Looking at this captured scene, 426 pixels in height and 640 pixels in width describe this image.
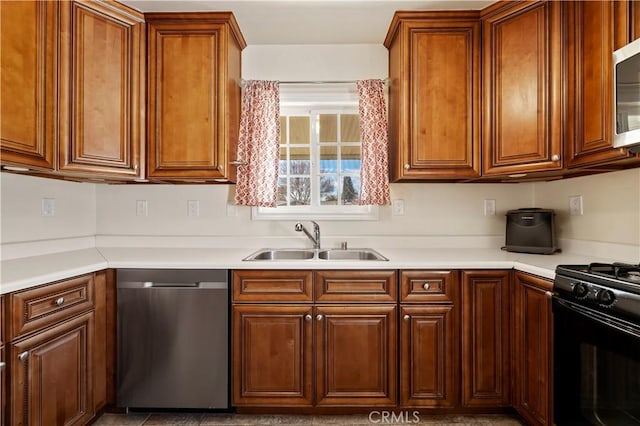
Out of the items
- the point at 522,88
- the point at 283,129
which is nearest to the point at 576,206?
the point at 522,88

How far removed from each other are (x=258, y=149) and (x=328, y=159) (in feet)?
1.81

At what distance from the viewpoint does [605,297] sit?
49.3 inches

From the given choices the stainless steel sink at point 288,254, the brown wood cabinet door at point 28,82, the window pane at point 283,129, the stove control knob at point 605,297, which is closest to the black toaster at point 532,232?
the stove control knob at point 605,297

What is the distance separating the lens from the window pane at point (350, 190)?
8.52 feet

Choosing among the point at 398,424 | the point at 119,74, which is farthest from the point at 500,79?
the point at 119,74

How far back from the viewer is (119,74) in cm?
198

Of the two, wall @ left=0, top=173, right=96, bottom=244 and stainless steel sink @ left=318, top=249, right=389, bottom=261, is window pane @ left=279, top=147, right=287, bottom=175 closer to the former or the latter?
stainless steel sink @ left=318, top=249, right=389, bottom=261

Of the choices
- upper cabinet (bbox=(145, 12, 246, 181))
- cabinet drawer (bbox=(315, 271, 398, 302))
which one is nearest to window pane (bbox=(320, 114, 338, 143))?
upper cabinet (bbox=(145, 12, 246, 181))

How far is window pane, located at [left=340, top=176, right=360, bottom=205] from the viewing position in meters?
2.60

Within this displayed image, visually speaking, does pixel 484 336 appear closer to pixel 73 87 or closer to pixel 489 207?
pixel 489 207

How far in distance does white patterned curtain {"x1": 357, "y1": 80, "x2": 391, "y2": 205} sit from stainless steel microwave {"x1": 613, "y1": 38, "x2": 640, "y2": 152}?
48.9 inches

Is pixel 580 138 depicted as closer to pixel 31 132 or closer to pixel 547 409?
pixel 547 409

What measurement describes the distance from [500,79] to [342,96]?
1.05 m

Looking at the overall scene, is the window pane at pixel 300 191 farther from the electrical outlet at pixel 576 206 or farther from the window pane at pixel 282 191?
the electrical outlet at pixel 576 206
